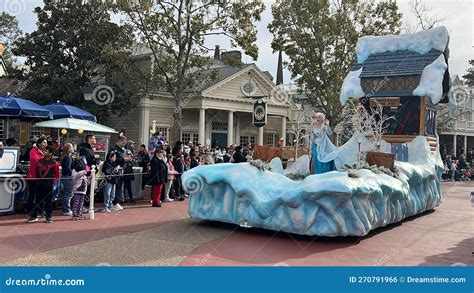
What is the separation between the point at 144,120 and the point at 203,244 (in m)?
18.5

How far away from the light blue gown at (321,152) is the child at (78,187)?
16.9 feet

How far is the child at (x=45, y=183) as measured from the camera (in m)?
9.36

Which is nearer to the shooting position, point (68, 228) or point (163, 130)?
point (68, 228)

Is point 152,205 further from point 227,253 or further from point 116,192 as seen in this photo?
point 227,253

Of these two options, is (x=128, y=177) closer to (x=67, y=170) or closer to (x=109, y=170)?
(x=109, y=170)

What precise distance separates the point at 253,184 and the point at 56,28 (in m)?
18.7

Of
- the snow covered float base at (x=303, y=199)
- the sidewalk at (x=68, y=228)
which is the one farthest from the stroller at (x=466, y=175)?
the sidewalk at (x=68, y=228)

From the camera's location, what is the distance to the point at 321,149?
427 inches

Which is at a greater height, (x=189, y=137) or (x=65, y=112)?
(x=65, y=112)

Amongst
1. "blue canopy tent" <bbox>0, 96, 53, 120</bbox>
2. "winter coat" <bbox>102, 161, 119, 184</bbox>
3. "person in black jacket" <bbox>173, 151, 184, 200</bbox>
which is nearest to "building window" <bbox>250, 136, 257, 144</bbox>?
"person in black jacket" <bbox>173, 151, 184, 200</bbox>

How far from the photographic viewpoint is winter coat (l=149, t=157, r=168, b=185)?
1219cm

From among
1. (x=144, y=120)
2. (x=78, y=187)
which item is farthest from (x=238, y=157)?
(x=144, y=120)

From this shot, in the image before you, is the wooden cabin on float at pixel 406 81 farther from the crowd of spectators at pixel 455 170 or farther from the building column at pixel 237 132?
the building column at pixel 237 132

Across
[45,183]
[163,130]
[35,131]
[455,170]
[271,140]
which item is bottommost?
[455,170]
